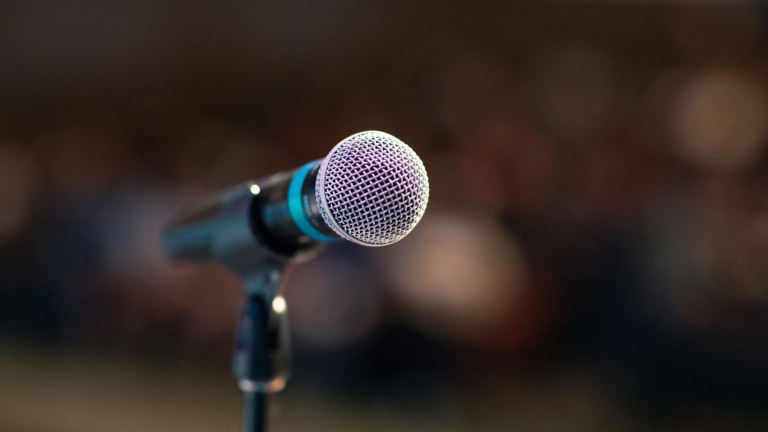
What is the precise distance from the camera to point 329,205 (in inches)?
21.4

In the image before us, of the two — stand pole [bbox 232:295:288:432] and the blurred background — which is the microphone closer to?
stand pole [bbox 232:295:288:432]

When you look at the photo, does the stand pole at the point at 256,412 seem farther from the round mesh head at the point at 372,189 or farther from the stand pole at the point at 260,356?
the round mesh head at the point at 372,189

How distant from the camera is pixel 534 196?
2.83 metres

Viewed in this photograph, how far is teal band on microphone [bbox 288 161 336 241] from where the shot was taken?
62 centimetres

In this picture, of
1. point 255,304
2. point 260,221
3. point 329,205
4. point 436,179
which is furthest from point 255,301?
point 436,179

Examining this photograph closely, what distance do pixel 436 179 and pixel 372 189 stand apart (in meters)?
2.29

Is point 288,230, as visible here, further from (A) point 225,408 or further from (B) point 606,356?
(B) point 606,356

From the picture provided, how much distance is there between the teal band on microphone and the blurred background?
7.00 feet

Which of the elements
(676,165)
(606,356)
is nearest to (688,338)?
(606,356)

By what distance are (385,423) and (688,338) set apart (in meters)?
1.63

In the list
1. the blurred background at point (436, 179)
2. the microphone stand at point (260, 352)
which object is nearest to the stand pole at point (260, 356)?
the microphone stand at point (260, 352)

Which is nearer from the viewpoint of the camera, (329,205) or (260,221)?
(329,205)

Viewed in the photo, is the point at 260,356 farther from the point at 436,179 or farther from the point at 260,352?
the point at 436,179

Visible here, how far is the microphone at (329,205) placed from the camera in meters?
0.53
